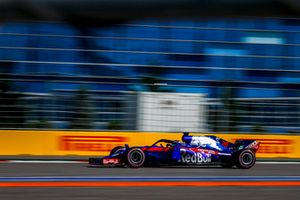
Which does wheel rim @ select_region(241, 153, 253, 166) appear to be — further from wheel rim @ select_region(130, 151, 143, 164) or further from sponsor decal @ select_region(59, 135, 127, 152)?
sponsor decal @ select_region(59, 135, 127, 152)

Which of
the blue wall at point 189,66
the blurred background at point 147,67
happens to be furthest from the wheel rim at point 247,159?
the blue wall at point 189,66

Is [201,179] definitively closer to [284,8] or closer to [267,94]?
[284,8]

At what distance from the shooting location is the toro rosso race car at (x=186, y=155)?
1217cm

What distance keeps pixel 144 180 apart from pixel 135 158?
8.93ft

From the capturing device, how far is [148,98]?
15117mm

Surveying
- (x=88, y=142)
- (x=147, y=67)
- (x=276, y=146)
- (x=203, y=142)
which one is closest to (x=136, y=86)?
(x=147, y=67)

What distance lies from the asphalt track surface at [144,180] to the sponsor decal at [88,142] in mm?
1788

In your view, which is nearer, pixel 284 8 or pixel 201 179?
pixel 284 8

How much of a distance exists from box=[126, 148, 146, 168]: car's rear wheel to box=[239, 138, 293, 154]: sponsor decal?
4013 mm

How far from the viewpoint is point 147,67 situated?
2134cm

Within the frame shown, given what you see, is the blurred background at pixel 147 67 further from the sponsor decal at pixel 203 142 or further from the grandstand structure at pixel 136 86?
the sponsor decal at pixel 203 142

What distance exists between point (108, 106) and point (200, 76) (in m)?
9.75

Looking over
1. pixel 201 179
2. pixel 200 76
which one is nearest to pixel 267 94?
pixel 200 76

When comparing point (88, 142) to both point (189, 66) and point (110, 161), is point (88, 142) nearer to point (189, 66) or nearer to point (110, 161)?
point (110, 161)
